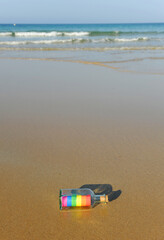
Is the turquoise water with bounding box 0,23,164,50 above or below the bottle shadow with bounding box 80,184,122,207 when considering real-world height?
above

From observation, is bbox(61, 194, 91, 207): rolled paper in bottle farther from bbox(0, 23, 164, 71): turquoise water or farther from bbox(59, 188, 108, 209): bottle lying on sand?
bbox(0, 23, 164, 71): turquoise water

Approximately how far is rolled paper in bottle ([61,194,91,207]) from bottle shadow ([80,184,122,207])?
30 centimetres

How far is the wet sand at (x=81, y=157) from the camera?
7.06 feet

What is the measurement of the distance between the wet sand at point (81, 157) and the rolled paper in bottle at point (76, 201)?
0.30 ft

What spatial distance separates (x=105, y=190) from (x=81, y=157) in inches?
25.8

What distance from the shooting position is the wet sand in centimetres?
215

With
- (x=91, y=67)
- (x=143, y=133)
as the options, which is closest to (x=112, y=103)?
Result: (x=143, y=133)

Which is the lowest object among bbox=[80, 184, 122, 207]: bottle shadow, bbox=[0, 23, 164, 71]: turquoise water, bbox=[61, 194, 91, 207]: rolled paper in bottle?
bbox=[61, 194, 91, 207]: rolled paper in bottle

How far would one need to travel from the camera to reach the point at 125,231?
209 cm

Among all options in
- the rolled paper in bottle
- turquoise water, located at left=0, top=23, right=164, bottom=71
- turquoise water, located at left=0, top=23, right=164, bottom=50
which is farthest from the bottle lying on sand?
turquoise water, located at left=0, top=23, right=164, bottom=50

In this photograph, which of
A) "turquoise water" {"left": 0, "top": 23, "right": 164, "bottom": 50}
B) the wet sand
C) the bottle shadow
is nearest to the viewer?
the wet sand

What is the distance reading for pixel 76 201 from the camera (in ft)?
7.23

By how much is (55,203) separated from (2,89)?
420 cm

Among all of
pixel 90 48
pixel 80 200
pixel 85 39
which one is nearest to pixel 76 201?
pixel 80 200
